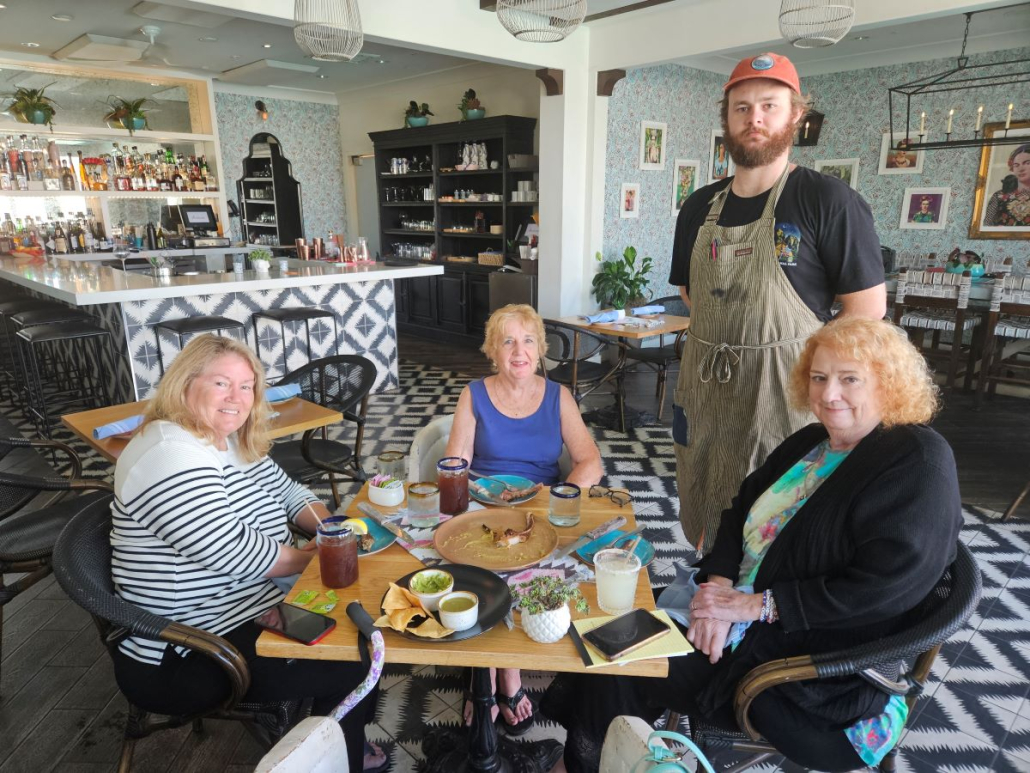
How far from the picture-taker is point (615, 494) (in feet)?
5.94

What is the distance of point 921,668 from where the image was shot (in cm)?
138

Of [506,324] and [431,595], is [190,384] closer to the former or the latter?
[431,595]

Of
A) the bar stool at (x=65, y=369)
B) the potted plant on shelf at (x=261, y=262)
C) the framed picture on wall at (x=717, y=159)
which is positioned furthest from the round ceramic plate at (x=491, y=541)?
the framed picture on wall at (x=717, y=159)

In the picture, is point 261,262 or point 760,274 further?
point 261,262

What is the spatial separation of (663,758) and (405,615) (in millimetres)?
564

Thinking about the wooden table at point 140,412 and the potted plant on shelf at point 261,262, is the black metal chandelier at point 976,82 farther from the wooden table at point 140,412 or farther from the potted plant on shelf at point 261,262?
the wooden table at point 140,412

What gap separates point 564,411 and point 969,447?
3.63m

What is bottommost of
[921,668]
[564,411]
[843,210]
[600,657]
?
[921,668]

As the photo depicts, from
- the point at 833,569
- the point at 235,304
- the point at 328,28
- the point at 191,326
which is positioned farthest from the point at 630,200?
the point at 833,569

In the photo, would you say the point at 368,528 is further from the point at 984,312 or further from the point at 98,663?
the point at 984,312

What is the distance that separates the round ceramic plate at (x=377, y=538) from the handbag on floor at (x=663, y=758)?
0.80m

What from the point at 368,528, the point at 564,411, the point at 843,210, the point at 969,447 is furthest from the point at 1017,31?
the point at 368,528

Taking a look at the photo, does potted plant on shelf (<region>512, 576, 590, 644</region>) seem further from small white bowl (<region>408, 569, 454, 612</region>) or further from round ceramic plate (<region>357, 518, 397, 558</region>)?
round ceramic plate (<region>357, 518, 397, 558</region>)

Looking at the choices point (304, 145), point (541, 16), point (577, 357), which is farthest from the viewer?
point (304, 145)
